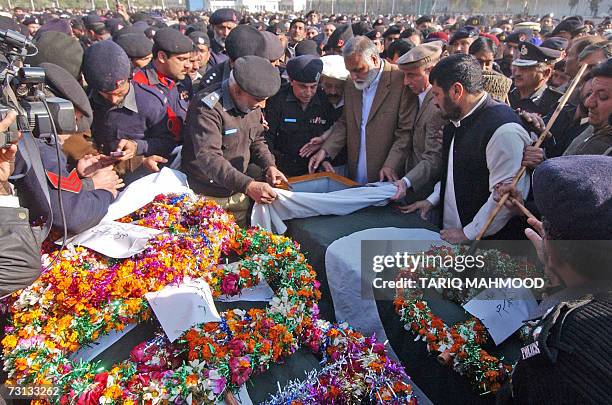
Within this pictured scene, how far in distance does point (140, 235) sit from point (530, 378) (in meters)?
2.30

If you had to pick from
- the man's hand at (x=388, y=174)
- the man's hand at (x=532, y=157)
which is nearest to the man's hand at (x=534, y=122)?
the man's hand at (x=532, y=157)

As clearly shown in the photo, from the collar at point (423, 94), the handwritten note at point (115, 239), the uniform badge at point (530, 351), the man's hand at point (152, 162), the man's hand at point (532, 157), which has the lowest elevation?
the handwritten note at point (115, 239)

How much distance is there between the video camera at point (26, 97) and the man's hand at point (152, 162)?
132 centimetres

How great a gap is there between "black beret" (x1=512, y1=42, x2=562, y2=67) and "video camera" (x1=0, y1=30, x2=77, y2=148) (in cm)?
451

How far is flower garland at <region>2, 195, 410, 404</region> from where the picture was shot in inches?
79.1

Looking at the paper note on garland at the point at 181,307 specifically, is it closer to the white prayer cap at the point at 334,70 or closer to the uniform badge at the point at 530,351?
the uniform badge at the point at 530,351

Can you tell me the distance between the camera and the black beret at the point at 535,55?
4535 mm

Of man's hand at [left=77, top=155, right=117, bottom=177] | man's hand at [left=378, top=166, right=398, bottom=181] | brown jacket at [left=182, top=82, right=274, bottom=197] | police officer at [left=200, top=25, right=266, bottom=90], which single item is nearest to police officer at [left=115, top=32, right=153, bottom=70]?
police officer at [left=200, top=25, right=266, bottom=90]

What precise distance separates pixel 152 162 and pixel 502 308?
2.84 meters

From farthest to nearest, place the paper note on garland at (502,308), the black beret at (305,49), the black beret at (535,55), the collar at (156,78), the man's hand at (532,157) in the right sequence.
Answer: the black beret at (305,49), the black beret at (535,55), the collar at (156,78), the man's hand at (532,157), the paper note on garland at (502,308)

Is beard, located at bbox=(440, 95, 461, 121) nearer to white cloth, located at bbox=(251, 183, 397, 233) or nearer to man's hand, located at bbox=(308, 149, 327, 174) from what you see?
white cloth, located at bbox=(251, 183, 397, 233)

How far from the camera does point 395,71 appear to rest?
394 centimetres

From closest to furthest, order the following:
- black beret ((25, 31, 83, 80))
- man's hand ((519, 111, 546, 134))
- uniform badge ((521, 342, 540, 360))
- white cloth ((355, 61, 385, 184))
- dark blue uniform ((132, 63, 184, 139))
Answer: uniform badge ((521, 342, 540, 360)), man's hand ((519, 111, 546, 134)), black beret ((25, 31, 83, 80)), white cloth ((355, 61, 385, 184)), dark blue uniform ((132, 63, 184, 139))

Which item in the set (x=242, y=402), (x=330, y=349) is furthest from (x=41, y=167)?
(x=330, y=349)
